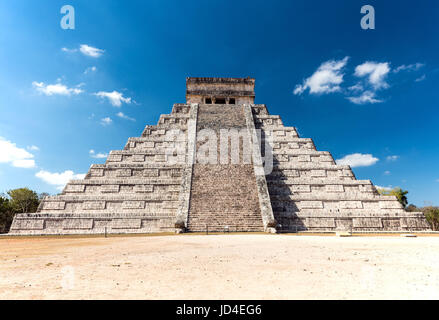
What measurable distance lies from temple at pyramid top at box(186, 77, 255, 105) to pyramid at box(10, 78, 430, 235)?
7571 millimetres

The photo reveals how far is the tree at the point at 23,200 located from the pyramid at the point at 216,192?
1997 centimetres

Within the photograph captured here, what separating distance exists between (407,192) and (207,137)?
37110mm

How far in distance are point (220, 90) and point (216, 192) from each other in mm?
16565

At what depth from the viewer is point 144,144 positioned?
18656 millimetres

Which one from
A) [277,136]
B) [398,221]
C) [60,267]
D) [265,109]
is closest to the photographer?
[60,267]

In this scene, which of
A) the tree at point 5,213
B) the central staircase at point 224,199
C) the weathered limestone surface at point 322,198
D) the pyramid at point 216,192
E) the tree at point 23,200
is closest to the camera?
the central staircase at point 224,199

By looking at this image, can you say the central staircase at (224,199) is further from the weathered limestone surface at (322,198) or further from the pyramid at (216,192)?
the weathered limestone surface at (322,198)

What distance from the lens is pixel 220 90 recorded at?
27.2m

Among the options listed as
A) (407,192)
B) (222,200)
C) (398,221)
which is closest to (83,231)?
(222,200)

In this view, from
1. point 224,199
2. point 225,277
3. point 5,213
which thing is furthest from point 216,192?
point 5,213

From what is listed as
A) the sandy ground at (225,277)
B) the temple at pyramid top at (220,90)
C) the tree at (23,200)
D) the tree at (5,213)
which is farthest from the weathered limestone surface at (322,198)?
the tree at (23,200)

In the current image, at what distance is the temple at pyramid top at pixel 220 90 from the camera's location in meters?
26.9

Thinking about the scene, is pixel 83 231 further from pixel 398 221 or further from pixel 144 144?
pixel 398 221

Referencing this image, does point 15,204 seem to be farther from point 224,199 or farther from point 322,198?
point 322,198
